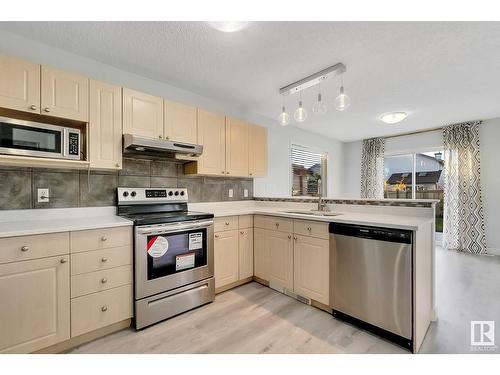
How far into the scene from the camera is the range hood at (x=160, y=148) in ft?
6.77

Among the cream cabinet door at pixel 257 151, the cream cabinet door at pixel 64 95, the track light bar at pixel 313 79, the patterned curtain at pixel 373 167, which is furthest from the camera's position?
the patterned curtain at pixel 373 167

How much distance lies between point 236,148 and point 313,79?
1206mm

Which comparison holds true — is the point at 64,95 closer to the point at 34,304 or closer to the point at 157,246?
the point at 157,246

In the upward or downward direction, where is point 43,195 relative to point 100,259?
upward

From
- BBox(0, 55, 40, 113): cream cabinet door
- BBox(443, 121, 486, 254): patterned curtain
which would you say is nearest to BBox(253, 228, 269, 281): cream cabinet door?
BBox(0, 55, 40, 113): cream cabinet door

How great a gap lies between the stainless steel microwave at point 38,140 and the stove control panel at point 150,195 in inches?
22.0

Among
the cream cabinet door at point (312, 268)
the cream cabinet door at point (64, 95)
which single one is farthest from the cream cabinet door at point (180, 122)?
the cream cabinet door at point (312, 268)

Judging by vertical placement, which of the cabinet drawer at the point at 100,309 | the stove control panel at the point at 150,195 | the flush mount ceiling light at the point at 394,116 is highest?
the flush mount ceiling light at the point at 394,116

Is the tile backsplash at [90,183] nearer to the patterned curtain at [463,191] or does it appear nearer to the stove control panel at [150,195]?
the stove control panel at [150,195]

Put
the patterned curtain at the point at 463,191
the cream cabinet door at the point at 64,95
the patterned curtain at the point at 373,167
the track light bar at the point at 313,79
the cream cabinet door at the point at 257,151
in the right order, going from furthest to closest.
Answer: the patterned curtain at the point at 373,167 → the patterned curtain at the point at 463,191 → the cream cabinet door at the point at 257,151 → the track light bar at the point at 313,79 → the cream cabinet door at the point at 64,95

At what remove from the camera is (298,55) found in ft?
6.95

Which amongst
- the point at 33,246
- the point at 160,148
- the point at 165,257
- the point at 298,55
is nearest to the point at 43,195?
the point at 33,246

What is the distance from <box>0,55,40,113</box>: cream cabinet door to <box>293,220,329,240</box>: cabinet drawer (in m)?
2.36

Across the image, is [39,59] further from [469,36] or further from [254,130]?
[469,36]
